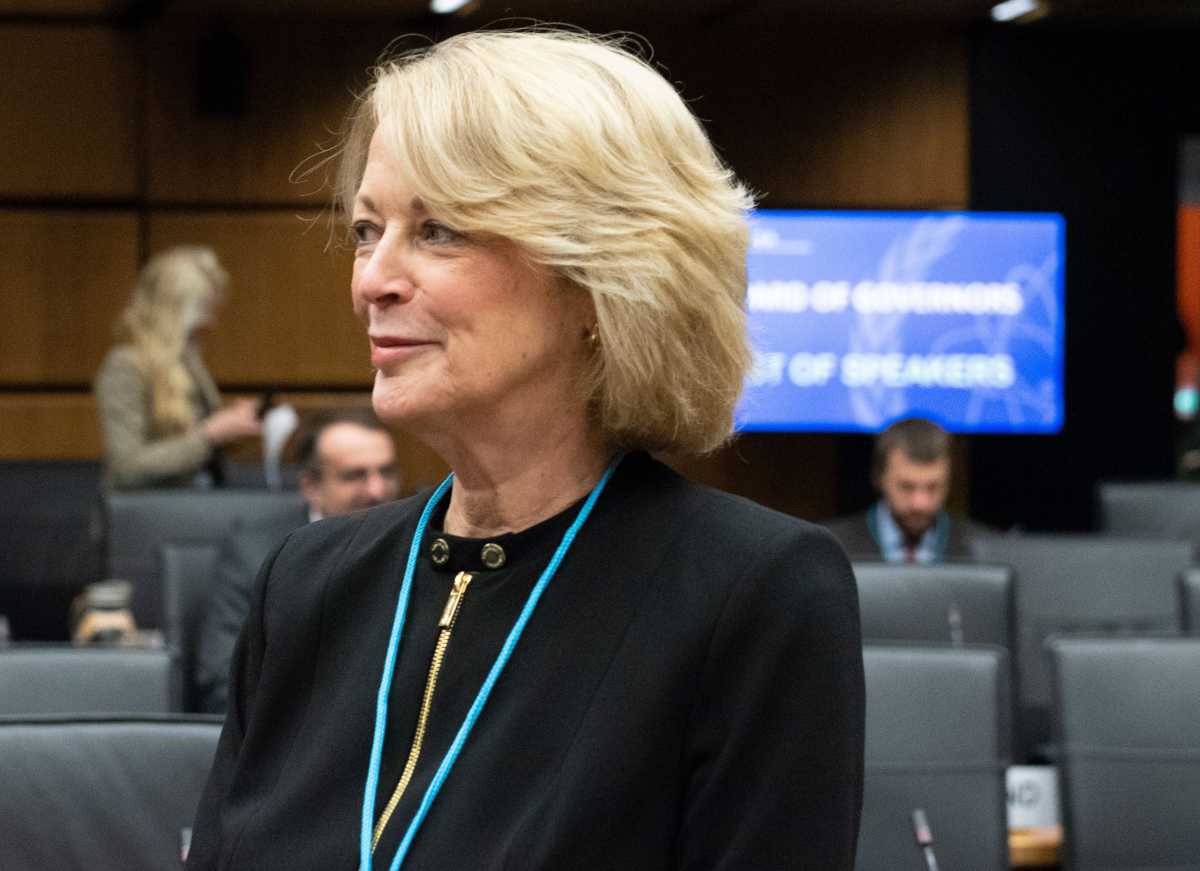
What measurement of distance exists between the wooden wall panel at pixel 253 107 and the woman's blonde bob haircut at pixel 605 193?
7361 millimetres

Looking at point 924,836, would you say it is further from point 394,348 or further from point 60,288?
point 60,288

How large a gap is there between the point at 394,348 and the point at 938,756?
5.91ft

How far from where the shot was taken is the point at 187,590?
4.27 metres

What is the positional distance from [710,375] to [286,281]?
7575mm

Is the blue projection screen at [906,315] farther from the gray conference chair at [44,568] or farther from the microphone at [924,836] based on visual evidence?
the microphone at [924,836]

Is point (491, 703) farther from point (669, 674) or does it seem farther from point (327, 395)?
point (327, 395)

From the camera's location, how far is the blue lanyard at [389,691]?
1.25 m

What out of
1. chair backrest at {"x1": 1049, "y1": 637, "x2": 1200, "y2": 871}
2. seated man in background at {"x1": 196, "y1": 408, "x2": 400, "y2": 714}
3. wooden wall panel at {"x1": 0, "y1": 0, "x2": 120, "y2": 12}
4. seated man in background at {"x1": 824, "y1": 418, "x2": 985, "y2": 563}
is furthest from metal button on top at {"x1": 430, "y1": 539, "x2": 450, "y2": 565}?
wooden wall panel at {"x1": 0, "y1": 0, "x2": 120, "y2": 12}

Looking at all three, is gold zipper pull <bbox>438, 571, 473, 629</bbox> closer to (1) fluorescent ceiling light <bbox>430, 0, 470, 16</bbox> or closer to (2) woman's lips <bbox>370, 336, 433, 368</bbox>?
(2) woman's lips <bbox>370, 336, 433, 368</bbox>

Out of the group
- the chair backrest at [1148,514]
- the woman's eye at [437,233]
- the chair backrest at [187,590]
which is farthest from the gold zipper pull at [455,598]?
the chair backrest at [1148,514]

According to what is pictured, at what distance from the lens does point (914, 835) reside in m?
2.83

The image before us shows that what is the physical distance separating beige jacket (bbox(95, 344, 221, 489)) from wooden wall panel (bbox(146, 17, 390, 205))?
2.98m

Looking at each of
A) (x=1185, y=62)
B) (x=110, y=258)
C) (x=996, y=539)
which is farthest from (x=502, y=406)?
(x=1185, y=62)

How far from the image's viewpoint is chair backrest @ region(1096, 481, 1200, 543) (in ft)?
18.9
